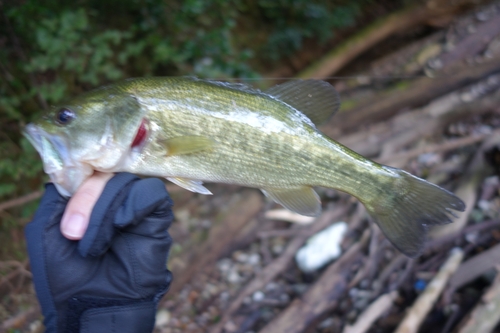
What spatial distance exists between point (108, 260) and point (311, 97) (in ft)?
4.11

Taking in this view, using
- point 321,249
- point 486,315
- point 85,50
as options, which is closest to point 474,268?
point 486,315

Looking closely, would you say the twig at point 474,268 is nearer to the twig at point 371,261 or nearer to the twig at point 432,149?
the twig at point 371,261

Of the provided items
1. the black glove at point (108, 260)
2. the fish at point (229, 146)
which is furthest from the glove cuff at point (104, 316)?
the fish at point (229, 146)

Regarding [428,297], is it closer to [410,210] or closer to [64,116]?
[410,210]

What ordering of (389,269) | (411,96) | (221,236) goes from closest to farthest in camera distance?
(389,269)
(221,236)
(411,96)

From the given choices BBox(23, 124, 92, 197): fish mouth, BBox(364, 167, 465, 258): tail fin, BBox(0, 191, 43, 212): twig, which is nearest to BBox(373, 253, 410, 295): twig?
BBox(364, 167, 465, 258): tail fin

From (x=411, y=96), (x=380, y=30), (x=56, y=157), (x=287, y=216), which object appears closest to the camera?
(x=56, y=157)

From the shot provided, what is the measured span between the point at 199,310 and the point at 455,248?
7.43ft

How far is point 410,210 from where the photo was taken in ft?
5.83

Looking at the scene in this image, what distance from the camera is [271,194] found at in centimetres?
183

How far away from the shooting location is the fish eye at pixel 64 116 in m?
1.61

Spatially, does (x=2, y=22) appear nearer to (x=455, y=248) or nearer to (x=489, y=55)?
(x=455, y=248)

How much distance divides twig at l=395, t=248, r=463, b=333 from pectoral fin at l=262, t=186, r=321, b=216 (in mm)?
1395

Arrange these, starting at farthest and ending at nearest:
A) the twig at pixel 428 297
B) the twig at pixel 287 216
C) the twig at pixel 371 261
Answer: the twig at pixel 287 216 < the twig at pixel 371 261 < the twig at pixel 428 297
